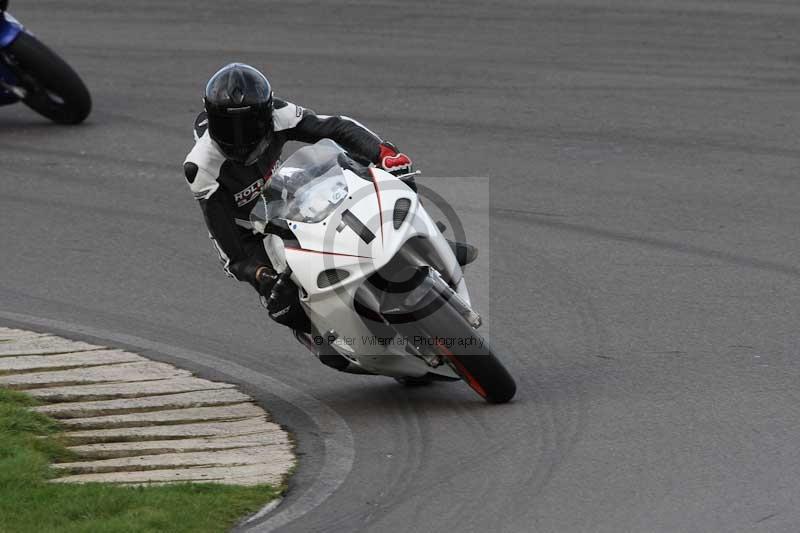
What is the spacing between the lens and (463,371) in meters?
6.59

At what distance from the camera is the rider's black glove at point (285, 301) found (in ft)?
22.0

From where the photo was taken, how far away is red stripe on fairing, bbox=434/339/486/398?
648 centimetres

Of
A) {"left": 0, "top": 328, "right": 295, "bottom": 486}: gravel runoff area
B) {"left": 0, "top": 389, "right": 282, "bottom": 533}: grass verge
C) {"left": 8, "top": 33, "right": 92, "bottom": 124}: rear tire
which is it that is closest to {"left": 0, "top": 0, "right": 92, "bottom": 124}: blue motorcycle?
{"left": 8, "top": 33, "right": 92, "bottom": 124}: rear tire

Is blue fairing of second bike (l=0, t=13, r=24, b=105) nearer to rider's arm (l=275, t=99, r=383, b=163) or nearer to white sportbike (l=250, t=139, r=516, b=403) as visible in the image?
rider's arm (l=275, t=99, r=383, b=163)

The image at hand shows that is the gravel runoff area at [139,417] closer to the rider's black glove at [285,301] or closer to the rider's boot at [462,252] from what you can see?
the rider's black glove at [285,301]

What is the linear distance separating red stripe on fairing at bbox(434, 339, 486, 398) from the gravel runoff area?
0.85 meters

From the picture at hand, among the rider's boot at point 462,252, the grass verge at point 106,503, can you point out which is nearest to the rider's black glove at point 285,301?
the rider's boot at point 462,252

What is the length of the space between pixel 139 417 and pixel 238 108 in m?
1.61

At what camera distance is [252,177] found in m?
7.24

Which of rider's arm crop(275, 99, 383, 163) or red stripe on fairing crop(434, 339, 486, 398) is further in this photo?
rider's arm crop(275, 99, 383, 163)

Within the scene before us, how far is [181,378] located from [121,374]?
0.32 m

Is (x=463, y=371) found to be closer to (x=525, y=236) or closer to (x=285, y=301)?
(x=285, y=301)

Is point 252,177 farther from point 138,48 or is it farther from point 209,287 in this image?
point 138,48

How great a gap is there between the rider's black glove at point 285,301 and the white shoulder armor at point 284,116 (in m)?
0.95
